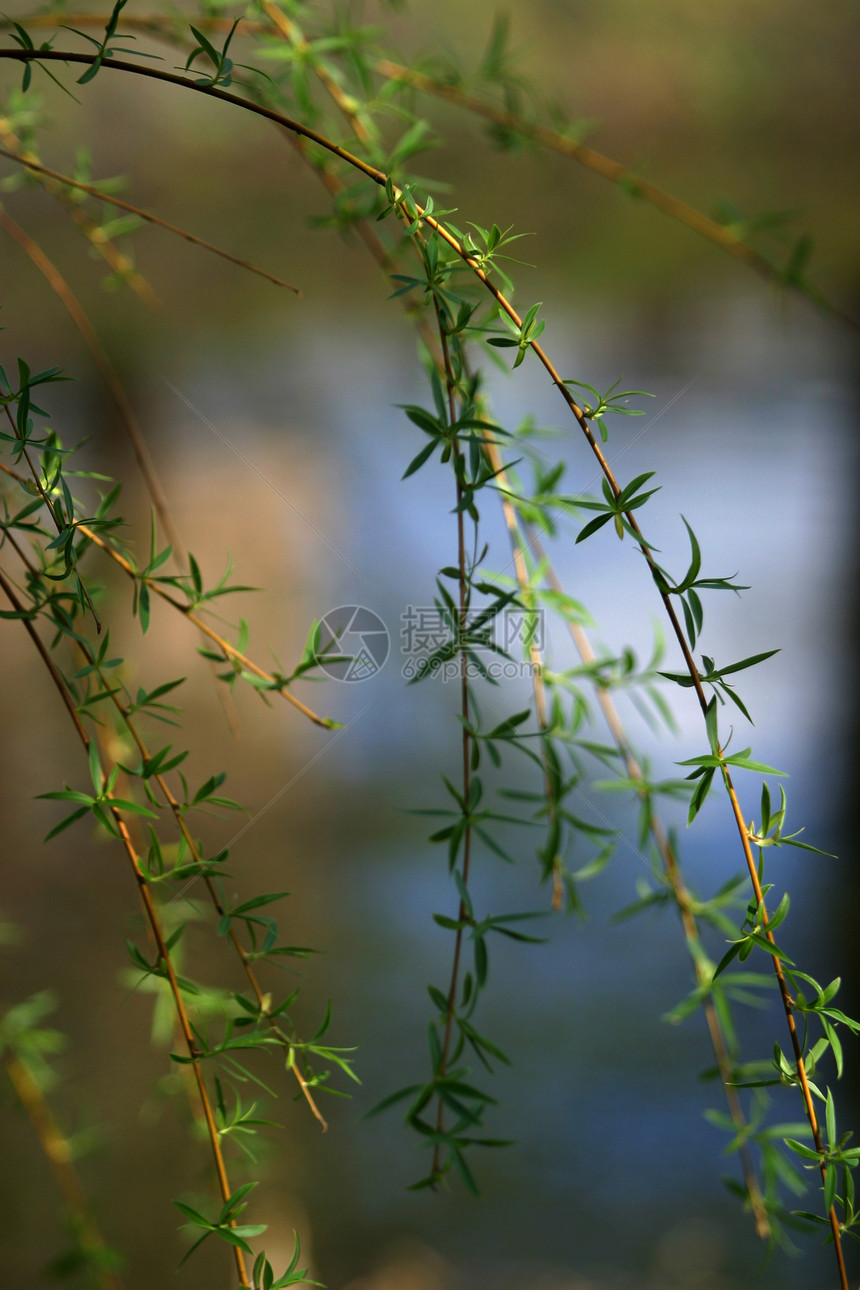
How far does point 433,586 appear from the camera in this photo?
0.69 meters

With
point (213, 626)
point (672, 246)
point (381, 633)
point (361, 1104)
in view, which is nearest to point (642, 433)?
point (672, 246)

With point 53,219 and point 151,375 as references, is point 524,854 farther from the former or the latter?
point 53,219

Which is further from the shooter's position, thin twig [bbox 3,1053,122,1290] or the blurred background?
the blurred background

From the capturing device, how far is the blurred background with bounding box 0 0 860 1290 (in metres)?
0.66

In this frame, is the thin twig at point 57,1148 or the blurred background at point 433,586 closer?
the thin twig at point 57,1148

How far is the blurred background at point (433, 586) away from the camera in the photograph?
25.8 inches

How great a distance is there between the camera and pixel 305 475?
696 millimetres

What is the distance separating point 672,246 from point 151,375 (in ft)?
1.36

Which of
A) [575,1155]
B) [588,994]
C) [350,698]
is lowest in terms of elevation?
[575,1155]

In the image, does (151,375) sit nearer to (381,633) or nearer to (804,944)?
(381,633)

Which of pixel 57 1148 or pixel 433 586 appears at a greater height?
pixel 433 586

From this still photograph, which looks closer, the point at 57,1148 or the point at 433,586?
the point at 57,1148

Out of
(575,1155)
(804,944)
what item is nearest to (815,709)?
(804,944)

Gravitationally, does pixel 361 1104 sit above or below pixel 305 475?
below
